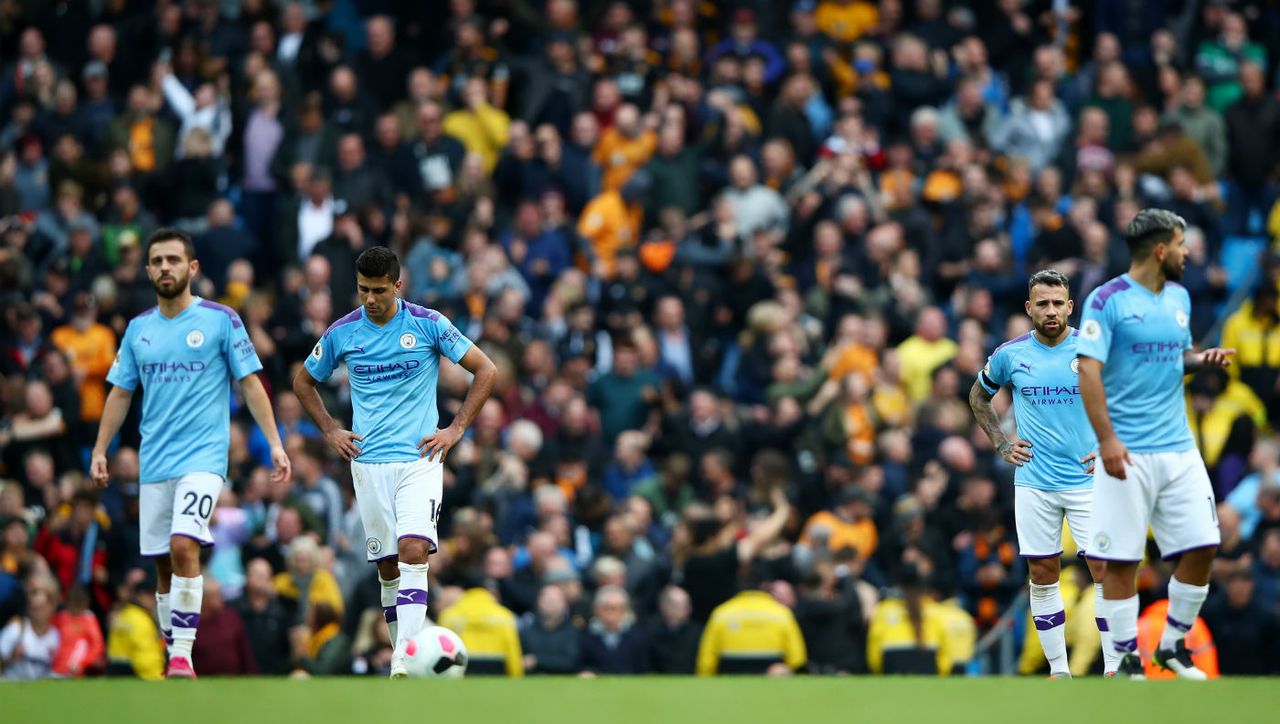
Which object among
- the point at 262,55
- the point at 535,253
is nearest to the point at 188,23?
the point at 262,55

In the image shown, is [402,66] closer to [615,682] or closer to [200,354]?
[200,354]

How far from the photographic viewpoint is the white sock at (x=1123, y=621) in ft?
34.7

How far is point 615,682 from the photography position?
10.1 m

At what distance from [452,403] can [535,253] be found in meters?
2.58

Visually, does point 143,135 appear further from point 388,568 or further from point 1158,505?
point 1158,505

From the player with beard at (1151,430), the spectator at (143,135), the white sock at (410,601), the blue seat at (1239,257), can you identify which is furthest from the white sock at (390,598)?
the blue seat at (1239,257)

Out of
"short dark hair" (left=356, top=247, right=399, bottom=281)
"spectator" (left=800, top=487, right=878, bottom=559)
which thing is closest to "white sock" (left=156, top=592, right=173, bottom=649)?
"short dark hair" (left=356, top=247, right=399, bottom=281)

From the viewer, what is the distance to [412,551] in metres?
11.7

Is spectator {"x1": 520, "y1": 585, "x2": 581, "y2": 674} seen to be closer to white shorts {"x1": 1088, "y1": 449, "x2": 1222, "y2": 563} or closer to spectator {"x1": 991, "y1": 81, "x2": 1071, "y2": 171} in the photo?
white shorts {"x1": 1088, "y1": 449, "x2": 1222, "y2": 563}

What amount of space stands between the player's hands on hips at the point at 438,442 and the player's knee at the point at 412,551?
54 centimetres

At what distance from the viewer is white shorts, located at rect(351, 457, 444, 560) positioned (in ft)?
38.5

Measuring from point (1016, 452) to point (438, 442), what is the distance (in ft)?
11.8

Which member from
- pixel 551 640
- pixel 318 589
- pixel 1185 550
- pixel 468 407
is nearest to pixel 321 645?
pixel 318 589

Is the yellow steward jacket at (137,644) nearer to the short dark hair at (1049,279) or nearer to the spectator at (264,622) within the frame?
the spectator at (264,622)
